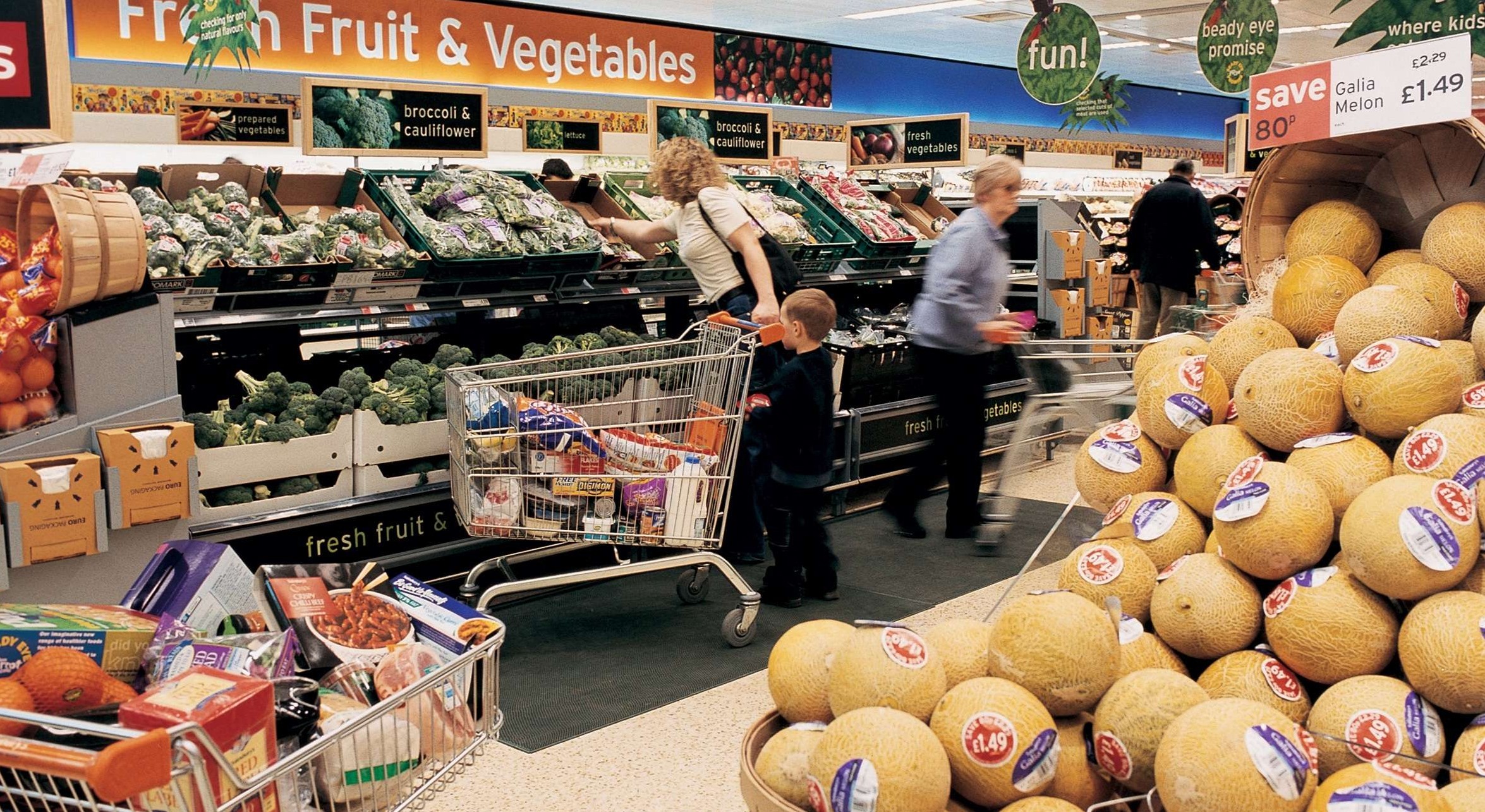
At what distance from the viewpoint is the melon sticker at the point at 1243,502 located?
67.7 inches

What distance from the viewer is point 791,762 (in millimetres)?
1565

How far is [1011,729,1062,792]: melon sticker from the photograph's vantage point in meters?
1.47

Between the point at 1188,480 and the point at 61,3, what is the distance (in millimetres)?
2606

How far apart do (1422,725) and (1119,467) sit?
0.76 metres

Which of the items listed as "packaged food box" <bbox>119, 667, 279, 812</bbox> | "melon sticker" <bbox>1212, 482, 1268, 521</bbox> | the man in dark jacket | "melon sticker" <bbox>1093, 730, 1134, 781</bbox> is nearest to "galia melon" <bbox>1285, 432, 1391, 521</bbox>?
"melon sticker" <bbox>1212, 482, 1268, 521</bbox>

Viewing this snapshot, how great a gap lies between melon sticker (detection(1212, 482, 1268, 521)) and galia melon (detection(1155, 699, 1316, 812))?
0.37 meters

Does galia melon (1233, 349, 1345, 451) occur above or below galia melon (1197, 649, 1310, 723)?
above

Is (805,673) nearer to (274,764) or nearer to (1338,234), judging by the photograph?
(274,764)

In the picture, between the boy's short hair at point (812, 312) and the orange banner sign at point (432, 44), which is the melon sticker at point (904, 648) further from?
the orange banner sign at point (432, 44)

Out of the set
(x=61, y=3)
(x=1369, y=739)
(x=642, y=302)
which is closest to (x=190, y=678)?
(x=1369, y=739)

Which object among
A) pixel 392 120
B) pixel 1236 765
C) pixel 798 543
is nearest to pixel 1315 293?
pixel 1236 765

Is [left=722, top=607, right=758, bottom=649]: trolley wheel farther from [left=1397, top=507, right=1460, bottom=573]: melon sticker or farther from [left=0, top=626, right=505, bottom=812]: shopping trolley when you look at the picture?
[left=1397, top=507, right=1460, bottom=573]: melon sticker

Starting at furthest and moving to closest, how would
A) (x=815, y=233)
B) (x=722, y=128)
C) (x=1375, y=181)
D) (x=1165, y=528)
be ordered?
(x=722, y=128), (x=815, y=233), (x=1375, y=181), (x=1165, y=528)

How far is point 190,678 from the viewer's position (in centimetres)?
138
